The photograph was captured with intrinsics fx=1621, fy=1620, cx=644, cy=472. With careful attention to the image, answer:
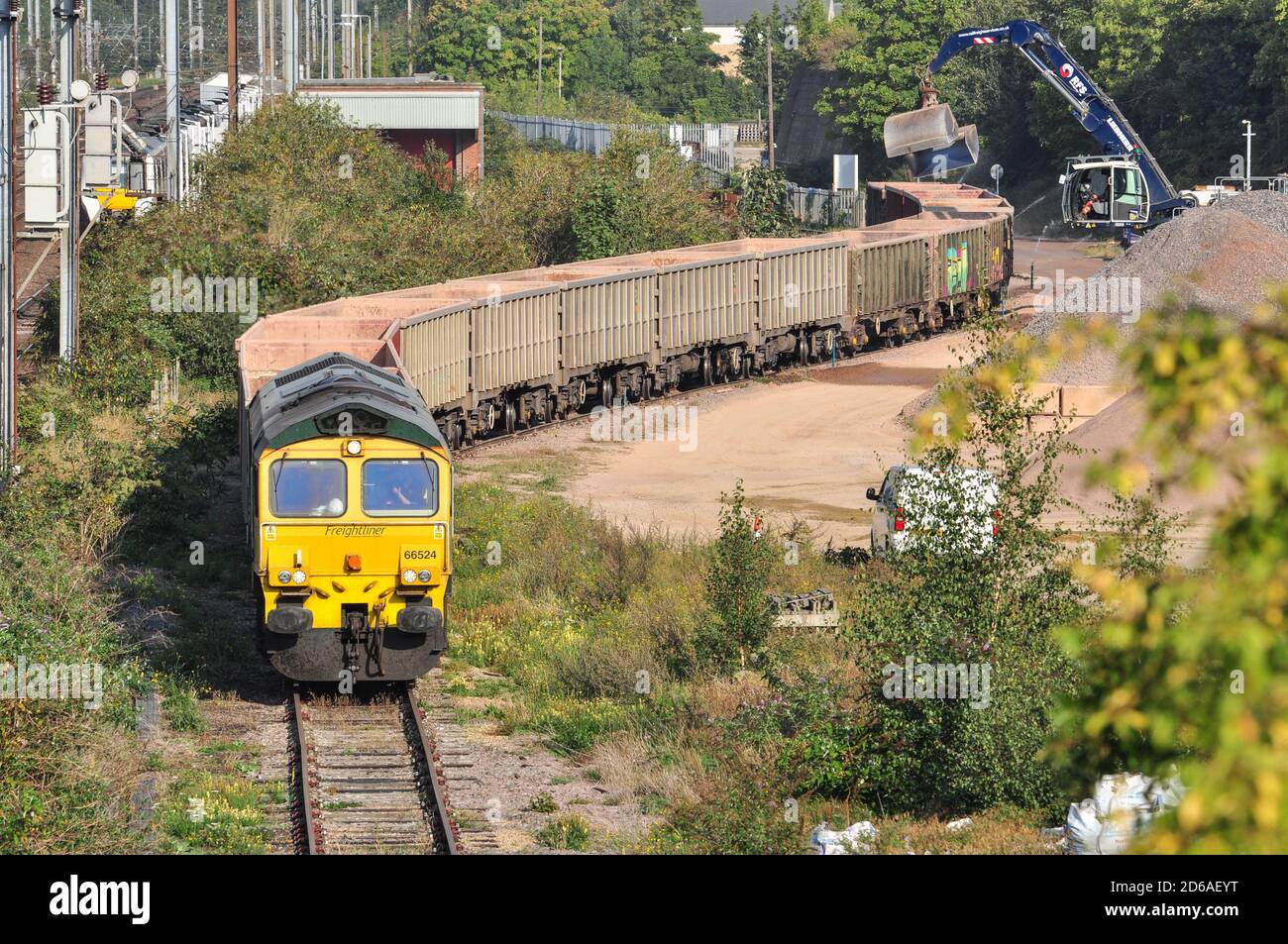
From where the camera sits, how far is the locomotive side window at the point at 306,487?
48.3 feet

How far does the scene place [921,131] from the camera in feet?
157

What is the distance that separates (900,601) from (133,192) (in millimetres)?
30840

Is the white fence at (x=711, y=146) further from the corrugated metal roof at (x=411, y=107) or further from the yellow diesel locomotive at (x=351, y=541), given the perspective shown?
the yellow diesel locomotive at (x=351, y=541)

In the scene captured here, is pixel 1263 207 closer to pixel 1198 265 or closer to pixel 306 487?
pixel 1198 265

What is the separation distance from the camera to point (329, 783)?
44.1 ft

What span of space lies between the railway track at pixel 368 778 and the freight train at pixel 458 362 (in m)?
0.56

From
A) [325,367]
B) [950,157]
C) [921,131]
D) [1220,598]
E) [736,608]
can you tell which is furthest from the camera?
[950,157]

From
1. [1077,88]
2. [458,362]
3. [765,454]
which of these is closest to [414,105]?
[1077,88]

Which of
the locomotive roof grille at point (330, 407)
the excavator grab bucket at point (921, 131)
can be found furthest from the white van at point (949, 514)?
the excavator grab bucket at point (921, 131)

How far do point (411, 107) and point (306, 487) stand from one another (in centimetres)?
5378

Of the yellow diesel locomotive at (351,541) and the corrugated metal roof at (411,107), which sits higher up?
the corrugated metal roof at (411,107)

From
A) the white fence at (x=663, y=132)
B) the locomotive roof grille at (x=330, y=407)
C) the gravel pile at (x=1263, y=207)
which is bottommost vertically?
the locomotive roof grille at (x=330, y=407)

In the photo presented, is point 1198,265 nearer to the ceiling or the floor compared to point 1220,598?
nearer to the ceiling

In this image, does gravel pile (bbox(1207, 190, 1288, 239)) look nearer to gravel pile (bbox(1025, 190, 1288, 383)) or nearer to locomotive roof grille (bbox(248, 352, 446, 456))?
gravel pile (bbox(1025, 190, 1288, 383))
